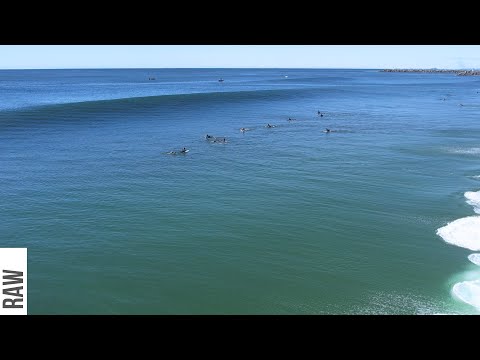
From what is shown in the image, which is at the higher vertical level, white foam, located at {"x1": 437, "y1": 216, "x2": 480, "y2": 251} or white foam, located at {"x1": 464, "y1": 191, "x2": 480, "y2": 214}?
white foam, located at {"x1": 464, "y1": 191, "x2": 480, "y2": 214}

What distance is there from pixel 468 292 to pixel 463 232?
5.85m

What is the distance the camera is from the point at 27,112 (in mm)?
61344

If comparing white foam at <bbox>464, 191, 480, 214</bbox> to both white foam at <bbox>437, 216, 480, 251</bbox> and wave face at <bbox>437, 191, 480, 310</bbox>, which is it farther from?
white foam at <bbox>437, 216, 480, 251</bbox>

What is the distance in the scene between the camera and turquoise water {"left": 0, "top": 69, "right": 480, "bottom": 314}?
16484 mm

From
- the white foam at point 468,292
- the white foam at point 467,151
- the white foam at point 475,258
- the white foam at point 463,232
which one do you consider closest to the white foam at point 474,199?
the white foam at point 463,232

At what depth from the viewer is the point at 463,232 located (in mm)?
21203

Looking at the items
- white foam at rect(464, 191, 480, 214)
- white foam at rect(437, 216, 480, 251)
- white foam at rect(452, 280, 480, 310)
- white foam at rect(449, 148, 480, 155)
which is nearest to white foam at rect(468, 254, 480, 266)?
white foam at rect(437, 216, 480, 251)

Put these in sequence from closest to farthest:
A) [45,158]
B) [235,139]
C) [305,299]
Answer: [305,299]
[45,158]
[235,139]

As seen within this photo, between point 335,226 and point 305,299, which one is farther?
point 335,226

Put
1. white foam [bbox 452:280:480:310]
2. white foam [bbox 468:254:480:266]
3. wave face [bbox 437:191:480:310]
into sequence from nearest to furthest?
white foam [bbox 452:280:480:310] → wave face [bbox 437:191:480:310] → white foam [bbox 468:254:480:266]

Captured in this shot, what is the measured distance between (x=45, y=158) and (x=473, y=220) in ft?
110

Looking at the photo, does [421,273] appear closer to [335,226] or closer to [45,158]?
[335,226]

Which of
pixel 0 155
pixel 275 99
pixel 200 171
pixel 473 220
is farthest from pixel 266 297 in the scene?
pixel 275 99

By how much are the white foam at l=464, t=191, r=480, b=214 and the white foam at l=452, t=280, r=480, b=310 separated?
8.22m
